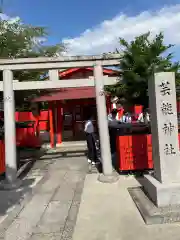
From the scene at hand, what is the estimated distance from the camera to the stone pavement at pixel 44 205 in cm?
413

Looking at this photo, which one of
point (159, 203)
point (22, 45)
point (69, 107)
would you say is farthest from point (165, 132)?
point (69, 107)

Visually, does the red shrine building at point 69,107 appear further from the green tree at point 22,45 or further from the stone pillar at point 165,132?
the stone pillar at point 165,132

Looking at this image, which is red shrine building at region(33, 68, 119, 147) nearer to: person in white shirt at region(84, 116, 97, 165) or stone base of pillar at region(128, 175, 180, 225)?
person in white shirt at region(84, 116, 97, 165)

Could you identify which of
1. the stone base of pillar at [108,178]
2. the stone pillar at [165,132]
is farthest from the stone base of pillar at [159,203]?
the stone base of pillar at [108,178]

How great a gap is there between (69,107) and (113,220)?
1079 centimetres

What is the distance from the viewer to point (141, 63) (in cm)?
636

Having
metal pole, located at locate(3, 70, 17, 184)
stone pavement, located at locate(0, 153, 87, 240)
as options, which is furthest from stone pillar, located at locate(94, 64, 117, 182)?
metal pole, located at locate(3, 70, 17, 184)

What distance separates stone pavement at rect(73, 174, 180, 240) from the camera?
12.5 ft

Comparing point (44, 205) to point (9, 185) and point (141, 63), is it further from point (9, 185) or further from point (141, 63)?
point (141, 63)

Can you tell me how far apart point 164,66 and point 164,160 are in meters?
2.56

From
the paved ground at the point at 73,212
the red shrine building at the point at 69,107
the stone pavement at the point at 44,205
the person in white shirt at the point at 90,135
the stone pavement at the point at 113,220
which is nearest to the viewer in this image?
the stone pavement at the point at 113,220

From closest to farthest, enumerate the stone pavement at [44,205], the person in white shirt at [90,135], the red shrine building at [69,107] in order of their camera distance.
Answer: the stone pavement at [44,205] < the person in white shirt at [90,135] < the red shrine building at [69,107]

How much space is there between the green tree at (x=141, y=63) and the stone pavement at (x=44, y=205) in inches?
106

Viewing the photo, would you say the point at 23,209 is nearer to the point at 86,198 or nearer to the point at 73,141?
the point at 86,198
